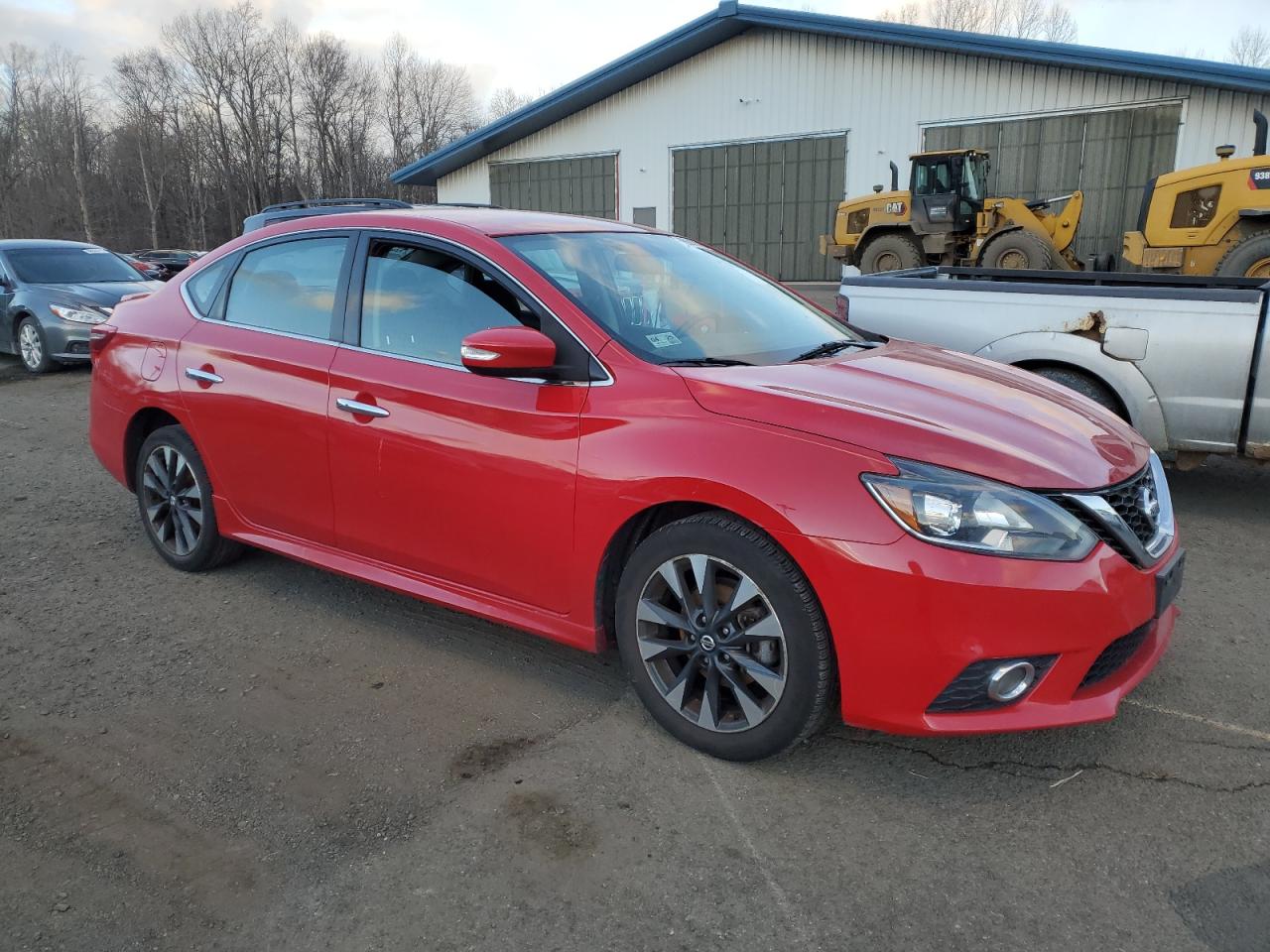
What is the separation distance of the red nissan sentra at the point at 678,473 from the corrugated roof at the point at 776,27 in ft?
62.7

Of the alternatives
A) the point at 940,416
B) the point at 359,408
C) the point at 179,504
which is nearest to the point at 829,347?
the point at 940,416

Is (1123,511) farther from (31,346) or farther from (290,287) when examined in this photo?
(31,346)

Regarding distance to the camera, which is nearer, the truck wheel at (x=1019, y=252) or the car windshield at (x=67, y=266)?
the car windshield at (x=67, y=266)

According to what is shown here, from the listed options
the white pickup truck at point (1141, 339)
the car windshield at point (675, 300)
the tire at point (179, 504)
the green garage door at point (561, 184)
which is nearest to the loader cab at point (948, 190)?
the green garage door at point (561, 184)

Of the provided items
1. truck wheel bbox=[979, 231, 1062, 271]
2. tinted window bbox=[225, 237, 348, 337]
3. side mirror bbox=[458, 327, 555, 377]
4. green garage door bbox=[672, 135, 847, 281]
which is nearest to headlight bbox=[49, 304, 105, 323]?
tinted window bbox=[225, 237, 348, 337]

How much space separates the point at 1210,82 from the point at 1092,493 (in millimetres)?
20379

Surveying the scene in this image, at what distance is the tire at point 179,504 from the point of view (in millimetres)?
4332

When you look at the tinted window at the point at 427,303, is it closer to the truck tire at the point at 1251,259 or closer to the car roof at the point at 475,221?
the car roof at the point at 475,221

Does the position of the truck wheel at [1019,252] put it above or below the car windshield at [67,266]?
above

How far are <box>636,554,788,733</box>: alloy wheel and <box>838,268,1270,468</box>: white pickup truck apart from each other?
3622mm

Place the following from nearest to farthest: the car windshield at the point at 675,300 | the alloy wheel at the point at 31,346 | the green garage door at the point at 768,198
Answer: the car windshield at the point at 675,300
the alloy wheel at the point at 31,346
the green garage door at the point at 768,198

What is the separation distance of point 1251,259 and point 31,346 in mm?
15190

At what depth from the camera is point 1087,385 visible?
18.2 ft

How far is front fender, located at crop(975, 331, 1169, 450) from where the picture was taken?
5297 mm
